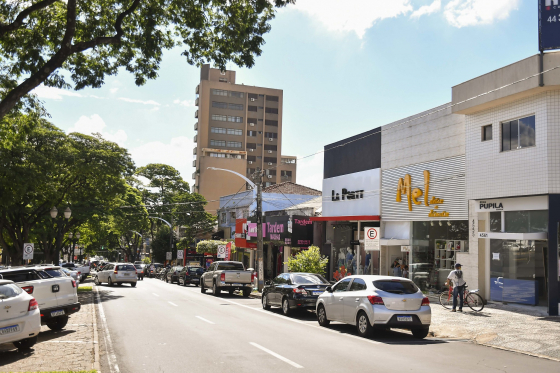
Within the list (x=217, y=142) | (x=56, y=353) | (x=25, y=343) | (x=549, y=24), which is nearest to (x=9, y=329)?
(x=25, y=343)

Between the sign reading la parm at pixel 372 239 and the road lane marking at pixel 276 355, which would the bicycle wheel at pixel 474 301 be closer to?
the sign reading la parm at pixel 372 239

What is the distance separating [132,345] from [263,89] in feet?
262

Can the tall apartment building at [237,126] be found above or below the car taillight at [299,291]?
above

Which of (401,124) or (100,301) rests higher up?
(401,124)

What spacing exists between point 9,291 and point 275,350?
5542 mm

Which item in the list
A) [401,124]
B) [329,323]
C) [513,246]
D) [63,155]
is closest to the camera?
[329,323]

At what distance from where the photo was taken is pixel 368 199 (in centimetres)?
2881

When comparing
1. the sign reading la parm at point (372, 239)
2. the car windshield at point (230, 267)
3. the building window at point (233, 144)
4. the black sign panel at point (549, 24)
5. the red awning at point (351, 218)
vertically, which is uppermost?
the building window at point (233, 144)

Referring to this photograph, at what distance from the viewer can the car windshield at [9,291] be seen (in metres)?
10.6

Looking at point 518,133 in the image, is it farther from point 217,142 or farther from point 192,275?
point 217,142

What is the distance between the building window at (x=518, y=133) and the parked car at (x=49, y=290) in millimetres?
15706

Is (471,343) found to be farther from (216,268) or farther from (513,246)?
(216,268)

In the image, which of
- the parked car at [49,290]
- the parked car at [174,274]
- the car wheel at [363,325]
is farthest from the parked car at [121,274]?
the car wheel at [363,325]

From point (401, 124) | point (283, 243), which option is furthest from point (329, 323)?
point (283, 243)
